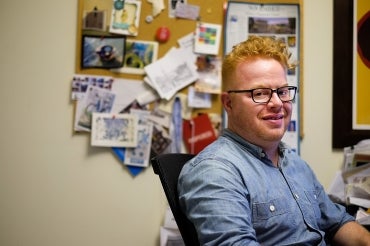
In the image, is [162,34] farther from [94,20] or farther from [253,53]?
[253,53]

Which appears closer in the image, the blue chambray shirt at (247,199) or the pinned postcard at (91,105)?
the blue chambray shirt at (247,199)

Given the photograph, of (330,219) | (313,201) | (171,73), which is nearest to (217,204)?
(313,201)

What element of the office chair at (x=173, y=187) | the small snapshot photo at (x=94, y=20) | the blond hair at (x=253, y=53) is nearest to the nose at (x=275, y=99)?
the blond hair at (x=253, y=53)

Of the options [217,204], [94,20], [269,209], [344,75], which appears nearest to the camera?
[217,204]

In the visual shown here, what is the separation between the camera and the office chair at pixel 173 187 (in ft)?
3.15

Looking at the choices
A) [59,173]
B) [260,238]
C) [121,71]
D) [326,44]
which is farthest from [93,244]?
[326,44]

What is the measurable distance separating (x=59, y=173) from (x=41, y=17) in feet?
2.69

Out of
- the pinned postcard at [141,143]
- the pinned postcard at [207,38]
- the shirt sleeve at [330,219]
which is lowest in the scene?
the shirt sleeve at [330,219]

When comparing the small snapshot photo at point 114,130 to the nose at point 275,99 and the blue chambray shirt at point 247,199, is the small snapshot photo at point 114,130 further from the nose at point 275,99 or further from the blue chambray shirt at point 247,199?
the nose at point 275,99

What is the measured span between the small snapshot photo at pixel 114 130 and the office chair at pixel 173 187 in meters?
0.69

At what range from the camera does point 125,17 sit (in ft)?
5.82

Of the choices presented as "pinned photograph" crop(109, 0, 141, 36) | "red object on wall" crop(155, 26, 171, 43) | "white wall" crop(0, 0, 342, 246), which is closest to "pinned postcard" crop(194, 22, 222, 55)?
"red object on wall" crop(155, 26, 171, 43)

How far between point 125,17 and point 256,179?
1.17 metres

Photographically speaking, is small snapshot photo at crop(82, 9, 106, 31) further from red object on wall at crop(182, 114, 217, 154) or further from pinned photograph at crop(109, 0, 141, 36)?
red object on wall at crop(182, 114, 217, 154)
